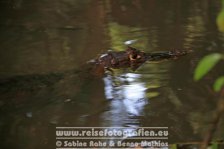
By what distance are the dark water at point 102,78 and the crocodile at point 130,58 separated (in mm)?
72

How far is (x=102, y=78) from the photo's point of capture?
267 centimetres

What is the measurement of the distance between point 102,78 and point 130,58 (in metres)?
0.30

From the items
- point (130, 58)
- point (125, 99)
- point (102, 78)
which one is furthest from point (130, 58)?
point (125, 99)

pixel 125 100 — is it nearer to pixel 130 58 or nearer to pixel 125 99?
pixel 125 99

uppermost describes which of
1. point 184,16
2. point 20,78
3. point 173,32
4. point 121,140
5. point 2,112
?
point 184,16

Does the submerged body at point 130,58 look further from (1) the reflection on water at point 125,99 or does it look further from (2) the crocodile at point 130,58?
(1) the reflection on water at point 125,99

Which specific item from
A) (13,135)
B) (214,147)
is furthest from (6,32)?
(214,147)

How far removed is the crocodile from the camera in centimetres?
280

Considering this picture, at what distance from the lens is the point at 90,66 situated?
284cm

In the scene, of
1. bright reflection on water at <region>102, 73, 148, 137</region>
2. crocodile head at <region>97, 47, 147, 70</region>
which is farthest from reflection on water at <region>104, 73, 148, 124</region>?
crocodile head at <region>97, 47, 147, 70</region>

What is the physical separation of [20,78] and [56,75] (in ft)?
0.77

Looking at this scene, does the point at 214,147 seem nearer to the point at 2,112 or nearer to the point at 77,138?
the point at 77,138

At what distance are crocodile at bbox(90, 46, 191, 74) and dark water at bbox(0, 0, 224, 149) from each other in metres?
0.07

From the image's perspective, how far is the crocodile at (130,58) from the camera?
9.20 feet
